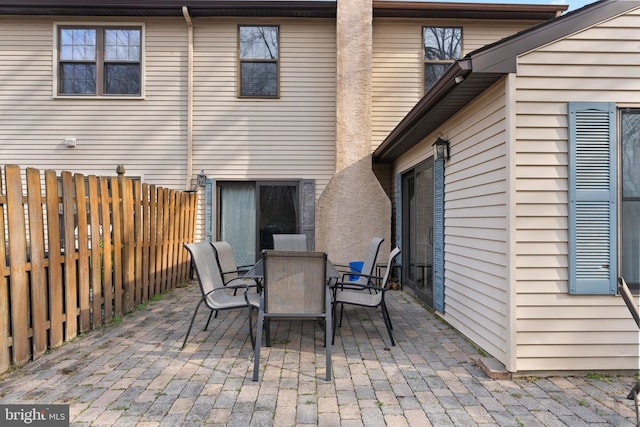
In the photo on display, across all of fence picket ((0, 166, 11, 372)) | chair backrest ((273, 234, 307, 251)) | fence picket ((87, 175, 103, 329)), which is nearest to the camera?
fence picket ((0, 166, 11, 372))

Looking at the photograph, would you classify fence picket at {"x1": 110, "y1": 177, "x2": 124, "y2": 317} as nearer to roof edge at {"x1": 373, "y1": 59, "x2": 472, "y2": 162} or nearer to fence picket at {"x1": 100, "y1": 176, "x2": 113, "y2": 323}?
fence picket at {"x1": 100, "y1": 176, "x2": 113, "y2": 323}

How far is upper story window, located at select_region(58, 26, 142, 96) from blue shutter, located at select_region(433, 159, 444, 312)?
5.97m

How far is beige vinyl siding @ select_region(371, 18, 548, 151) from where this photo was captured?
25.0 feet

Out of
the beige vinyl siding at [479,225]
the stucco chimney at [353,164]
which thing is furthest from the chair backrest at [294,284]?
the stucco chimney at [353,164]

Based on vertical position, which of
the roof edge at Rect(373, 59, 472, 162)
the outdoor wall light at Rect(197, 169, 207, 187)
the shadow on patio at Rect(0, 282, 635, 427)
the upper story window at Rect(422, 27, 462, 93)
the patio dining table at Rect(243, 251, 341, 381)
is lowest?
the shadow on patio at Rect(0, 282, 635, 427)

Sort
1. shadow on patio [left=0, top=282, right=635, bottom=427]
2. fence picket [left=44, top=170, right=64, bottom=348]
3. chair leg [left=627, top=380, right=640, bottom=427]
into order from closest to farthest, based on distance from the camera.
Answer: chair leg [left=627, top=380, right=640, bottom=427], shadow on patio [left=0, top=282, right=635, bottom=427], fence picket [left=44, top=170, right=64, bottom=348]

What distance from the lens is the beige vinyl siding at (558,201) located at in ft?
9.76

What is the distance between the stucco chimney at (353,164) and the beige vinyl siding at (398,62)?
435mm

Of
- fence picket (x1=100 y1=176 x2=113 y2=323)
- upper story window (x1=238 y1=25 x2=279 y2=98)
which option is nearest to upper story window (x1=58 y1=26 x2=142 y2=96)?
upper story window (x1=238 y1=25 x2=279 y2=98)

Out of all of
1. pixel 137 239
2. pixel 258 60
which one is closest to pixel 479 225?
pixel 137 239

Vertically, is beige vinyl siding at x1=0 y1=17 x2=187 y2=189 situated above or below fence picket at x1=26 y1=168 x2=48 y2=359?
above

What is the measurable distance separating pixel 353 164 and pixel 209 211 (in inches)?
114

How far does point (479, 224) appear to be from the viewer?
11.8 ft

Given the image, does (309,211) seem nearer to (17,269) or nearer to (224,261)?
(224,261)
